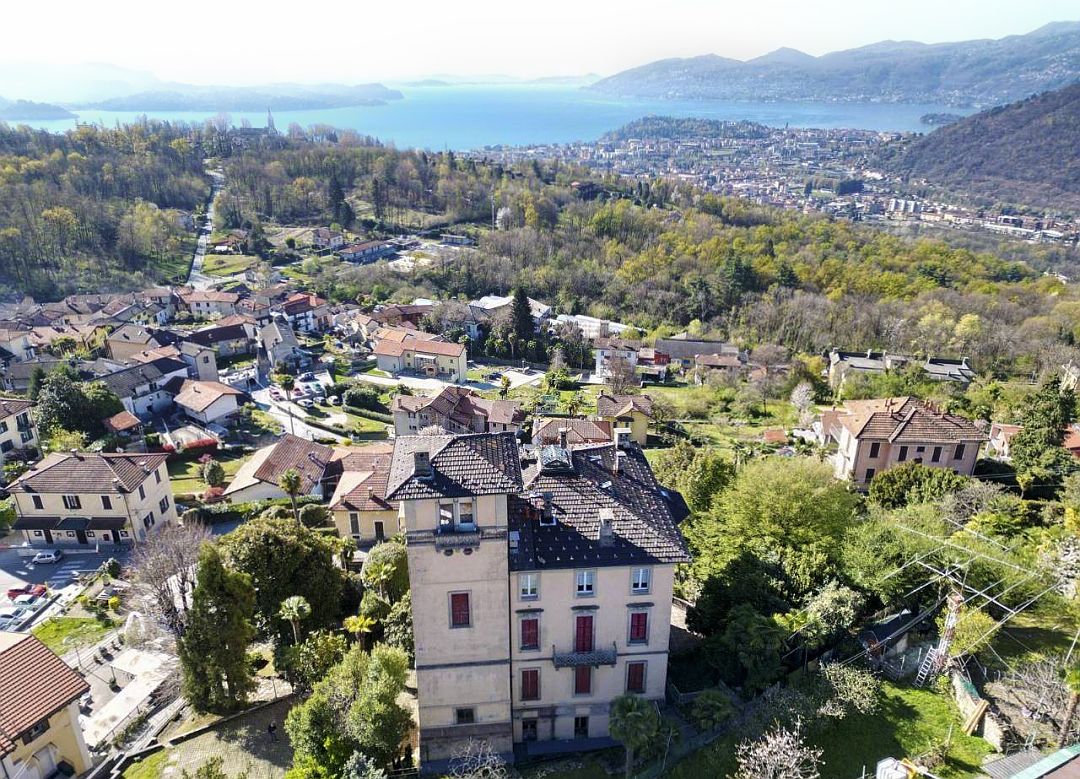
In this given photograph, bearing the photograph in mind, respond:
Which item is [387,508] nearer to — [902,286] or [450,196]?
[902,286]

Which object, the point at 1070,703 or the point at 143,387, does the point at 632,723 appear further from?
the point at 143,387

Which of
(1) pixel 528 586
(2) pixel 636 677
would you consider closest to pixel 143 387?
(1) pixel 528 586

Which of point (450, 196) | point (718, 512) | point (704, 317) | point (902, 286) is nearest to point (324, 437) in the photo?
point (718, 512)

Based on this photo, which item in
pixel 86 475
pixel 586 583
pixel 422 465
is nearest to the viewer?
pixel 422 465

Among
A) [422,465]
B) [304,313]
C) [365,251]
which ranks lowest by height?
[304,313]

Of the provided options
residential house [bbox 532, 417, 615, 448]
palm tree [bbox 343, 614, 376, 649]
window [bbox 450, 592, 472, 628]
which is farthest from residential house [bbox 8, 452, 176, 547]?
window [bbox 450, 592, 472, 628]

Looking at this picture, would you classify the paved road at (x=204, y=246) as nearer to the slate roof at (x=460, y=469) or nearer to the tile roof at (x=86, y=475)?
the tile roof at (x=86, y=475)

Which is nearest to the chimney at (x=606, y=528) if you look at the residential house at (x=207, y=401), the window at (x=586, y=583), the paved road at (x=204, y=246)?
the window at (x=586, y=583)
